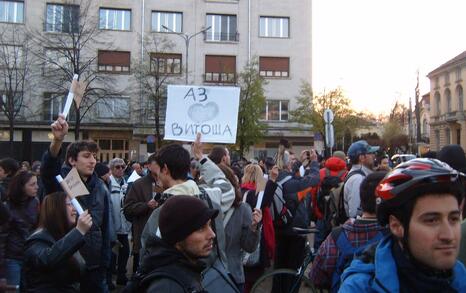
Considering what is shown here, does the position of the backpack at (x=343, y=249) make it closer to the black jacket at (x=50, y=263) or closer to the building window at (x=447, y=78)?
the black jacket at (x=50, y=263)

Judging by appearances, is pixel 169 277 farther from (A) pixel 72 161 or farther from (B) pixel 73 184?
(A) pixel 72 161

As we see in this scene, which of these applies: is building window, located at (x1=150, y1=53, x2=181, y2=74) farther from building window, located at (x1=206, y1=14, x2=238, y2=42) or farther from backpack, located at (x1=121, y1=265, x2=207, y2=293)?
backpack, located at (x1=121, y1=265, x2=207, y2=293)

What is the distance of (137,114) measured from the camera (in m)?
41.3

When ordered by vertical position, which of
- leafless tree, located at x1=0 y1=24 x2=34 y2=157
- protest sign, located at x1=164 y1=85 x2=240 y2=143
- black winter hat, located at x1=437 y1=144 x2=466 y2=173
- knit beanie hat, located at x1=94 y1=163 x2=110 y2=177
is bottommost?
knit beanie hat, located at x1=94 y1=163 x2=110 y2=177

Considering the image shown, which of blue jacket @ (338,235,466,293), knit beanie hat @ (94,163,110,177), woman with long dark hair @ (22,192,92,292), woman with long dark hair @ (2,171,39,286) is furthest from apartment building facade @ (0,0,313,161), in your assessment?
blue jacket @ (338,235,466,293)

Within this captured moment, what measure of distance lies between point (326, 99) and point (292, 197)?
33.0m

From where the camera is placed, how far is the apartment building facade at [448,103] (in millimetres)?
69375

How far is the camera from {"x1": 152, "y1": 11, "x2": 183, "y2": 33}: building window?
4409cm

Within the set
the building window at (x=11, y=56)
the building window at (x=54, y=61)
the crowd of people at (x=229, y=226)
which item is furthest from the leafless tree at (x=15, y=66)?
the crowd of people at (x=229, y=226)

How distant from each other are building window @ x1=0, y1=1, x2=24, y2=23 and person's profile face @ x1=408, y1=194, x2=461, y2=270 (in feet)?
148

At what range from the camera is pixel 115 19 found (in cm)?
4353

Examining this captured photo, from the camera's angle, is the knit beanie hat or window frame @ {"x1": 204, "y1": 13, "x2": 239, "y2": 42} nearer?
the knit beanie hat

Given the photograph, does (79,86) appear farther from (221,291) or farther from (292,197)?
(292,197)

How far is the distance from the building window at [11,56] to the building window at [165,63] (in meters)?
9.95
